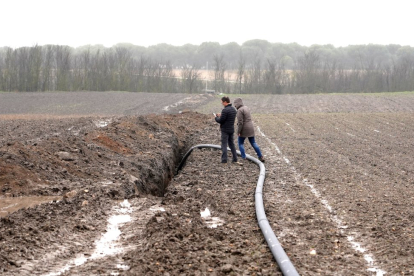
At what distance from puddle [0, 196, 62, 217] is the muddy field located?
0.06 m

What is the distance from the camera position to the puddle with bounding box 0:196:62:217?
306 inches

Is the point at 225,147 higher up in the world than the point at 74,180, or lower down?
higher up

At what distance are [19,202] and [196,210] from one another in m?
3.06

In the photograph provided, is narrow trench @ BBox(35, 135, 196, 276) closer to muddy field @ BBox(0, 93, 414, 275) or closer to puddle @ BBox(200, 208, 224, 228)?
muddy field @ BBox(0, 93, 414, 275)

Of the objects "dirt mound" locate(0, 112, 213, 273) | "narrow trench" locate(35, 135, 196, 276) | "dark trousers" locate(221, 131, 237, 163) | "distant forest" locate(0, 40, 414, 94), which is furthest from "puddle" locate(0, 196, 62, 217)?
"distant forest" locate(0, 40, 414, 94)

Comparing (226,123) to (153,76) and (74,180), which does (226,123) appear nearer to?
(74,180)

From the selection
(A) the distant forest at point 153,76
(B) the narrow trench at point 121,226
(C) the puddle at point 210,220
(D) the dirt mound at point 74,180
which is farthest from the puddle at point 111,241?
(A) the distant forest at point 153,76

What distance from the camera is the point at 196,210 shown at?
25.5 ft

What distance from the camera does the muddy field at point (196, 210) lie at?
5469 mm

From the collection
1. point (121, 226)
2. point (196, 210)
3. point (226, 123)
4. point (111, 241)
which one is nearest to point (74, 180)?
point (121, 226)

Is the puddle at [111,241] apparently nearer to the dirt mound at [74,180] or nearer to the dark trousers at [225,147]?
the dirt mound at [74,180]

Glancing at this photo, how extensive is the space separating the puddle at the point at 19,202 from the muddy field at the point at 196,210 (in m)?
0.06

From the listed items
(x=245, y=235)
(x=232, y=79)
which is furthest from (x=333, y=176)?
(x=232, y=79)

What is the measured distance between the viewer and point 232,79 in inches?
3425
